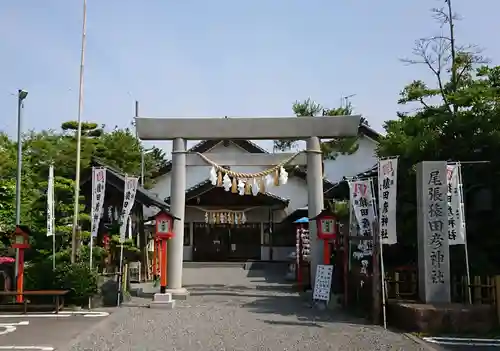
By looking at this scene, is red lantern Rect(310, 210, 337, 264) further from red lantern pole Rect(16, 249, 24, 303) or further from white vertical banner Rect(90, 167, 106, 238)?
red lantern pole Rect(16, 249, 24, 303)

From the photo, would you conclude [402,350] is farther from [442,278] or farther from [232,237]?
[232,237]

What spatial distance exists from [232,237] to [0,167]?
14.1 m

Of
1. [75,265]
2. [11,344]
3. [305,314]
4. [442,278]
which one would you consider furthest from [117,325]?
[442,278]

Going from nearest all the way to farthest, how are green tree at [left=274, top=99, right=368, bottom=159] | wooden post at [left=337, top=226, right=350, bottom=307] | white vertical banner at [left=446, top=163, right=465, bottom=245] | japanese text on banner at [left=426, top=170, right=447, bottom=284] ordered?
japanese text on banner at [left=426, top=170, right=447, bottom=284] < white vertical banner at [left=446, top=163, right=465, bottom=245] < wooden post at [left=337, top=226, right=350, bottom=307] < green tree at [left=274, top=99, right=368, bottom=159]

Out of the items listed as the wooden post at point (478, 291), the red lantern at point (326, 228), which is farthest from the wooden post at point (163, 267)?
the wooden post at point (478, 291)

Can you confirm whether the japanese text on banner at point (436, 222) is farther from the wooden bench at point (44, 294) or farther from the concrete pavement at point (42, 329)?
the wooden bench at point (44, 294)

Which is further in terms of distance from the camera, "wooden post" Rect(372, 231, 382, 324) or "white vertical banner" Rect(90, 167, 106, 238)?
"white vertical banner" Rect(90, 167, 106, 238)

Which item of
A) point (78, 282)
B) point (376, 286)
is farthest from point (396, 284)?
point (78, 282)

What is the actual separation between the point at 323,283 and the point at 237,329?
461cm

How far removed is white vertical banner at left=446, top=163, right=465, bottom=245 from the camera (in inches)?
481

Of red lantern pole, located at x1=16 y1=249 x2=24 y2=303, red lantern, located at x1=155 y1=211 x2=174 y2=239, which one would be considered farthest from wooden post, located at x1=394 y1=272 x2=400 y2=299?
red lantern pole, located at x1=16 y1=249 x2=24 y2=303

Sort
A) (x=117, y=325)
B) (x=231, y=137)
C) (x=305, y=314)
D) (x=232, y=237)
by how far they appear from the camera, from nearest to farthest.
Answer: (x=117, y=325)
(x=305, y=314)
(x=231, y=137)
(x=232, y=237)

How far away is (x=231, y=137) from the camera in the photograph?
1767 cm

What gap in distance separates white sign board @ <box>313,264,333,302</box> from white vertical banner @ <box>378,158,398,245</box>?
321 cm
